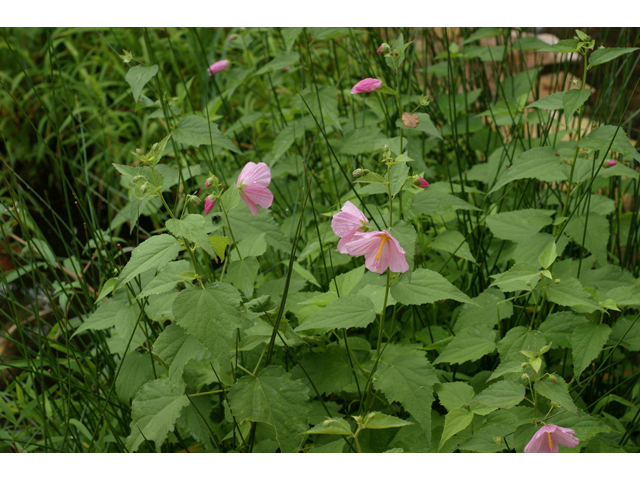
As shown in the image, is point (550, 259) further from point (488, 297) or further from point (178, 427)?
point (178, 427)

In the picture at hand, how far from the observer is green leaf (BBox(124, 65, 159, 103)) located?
959 millimetres

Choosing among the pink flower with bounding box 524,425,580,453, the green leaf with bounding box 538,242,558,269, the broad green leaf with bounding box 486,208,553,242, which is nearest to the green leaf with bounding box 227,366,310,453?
the pink flower with bounding box 524,425,580,453

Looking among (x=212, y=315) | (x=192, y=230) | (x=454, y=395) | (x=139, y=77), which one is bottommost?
(x=454, y=395)

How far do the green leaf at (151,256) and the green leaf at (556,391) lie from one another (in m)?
0.55

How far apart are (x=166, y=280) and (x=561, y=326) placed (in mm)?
683

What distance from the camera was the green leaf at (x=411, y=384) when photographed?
779 mm

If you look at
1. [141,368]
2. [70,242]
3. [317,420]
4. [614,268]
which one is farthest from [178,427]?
[70,242]

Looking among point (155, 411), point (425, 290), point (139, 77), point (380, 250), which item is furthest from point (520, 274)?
point (139, 77)

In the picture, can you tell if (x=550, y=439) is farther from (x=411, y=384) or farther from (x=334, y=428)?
(x=334, y=428)

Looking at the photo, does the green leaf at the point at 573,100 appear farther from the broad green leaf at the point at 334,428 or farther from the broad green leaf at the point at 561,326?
the broad green leaf at the point at 334,428

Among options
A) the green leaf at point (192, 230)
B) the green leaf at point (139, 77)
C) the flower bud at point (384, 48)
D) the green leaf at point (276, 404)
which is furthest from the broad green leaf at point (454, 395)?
A: the green leaf at point (139, 77)

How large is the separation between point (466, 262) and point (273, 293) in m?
0.50

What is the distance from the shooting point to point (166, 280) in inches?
31.0

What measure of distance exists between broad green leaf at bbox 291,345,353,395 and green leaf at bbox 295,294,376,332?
0.15 metres
